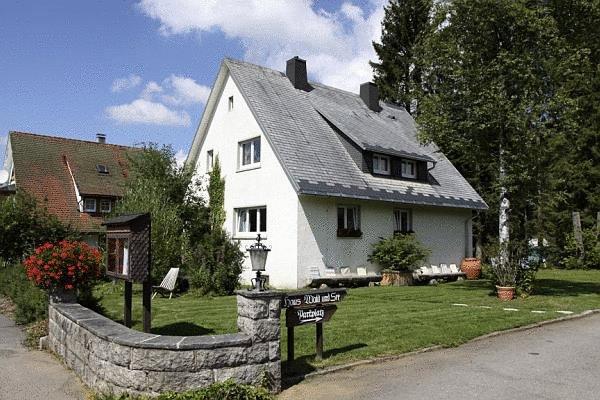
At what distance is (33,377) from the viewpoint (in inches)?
298

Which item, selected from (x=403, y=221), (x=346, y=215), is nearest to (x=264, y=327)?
(x=346, y=215)

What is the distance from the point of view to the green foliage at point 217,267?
1630 cm

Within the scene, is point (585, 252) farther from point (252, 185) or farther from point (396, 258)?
point (252, 185)

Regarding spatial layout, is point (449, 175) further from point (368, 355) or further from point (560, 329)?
point (368, 355)

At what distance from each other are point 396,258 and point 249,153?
23.1 ft

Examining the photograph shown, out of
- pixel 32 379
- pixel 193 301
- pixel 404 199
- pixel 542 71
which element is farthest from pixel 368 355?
pixel 404 199

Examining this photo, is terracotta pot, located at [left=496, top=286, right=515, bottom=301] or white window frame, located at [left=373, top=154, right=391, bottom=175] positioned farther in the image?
white window frame, located at [left=373, top=154, right=391, bottom=175]

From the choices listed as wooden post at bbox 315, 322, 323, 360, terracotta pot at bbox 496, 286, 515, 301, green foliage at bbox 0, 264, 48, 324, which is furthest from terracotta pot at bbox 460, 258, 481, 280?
green foliage at bbox 0, 264, 48, 324

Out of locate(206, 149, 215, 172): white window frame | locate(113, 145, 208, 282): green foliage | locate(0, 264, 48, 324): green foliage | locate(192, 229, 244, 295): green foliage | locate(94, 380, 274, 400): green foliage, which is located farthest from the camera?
locate(206, 149, 215, 172): white window frame

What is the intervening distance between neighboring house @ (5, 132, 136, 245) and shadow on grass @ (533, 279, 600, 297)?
21806 mm

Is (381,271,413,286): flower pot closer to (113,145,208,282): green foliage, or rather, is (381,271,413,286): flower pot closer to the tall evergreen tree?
(113,145,208,282): green foliage

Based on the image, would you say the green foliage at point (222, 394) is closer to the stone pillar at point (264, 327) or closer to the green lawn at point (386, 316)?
A: the stone pillar at point (264, 327)

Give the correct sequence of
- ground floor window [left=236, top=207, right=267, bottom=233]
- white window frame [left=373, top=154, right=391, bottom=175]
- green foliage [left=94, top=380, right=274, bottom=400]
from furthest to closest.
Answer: white window frame [left=373, top=154, right=391, bottom=175]
ground floor window [left=236, top=207, right=267, bottom=233]
green foliage [left=94, top=380, right=274, bottom=400]

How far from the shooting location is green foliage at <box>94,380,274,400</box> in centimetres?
583
